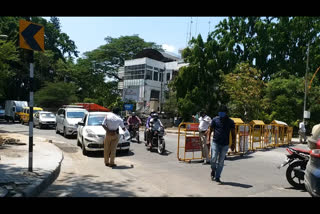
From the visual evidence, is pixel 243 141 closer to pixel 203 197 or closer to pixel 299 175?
pixel 299 175

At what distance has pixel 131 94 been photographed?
47.5 metres

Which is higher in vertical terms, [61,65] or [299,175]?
[61,65]

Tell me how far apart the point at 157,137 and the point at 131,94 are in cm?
3488

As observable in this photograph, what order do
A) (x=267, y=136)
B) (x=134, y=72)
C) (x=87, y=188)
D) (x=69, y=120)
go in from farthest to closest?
(x=134, y=72), (x=69, y=120), (x=267, y=136), (x=87, y=188)

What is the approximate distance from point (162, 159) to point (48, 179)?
4902mm

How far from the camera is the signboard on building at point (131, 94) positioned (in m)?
46.5

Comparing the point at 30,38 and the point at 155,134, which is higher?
the point at 30,38

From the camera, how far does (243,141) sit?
13.3 metres

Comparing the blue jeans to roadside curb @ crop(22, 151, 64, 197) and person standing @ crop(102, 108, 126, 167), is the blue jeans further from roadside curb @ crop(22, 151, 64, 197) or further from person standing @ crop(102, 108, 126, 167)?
roadside curb @ crop(22, 151, 64, 197)

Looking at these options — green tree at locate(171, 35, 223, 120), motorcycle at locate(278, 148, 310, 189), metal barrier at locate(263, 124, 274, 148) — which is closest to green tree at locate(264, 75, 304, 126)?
green tree at locate(171, 35, 223, 120)

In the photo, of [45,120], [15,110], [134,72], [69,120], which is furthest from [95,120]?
[134,72]

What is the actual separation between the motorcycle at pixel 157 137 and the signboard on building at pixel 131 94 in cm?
3334

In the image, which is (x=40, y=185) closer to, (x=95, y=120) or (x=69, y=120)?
(x=95, y=120)
